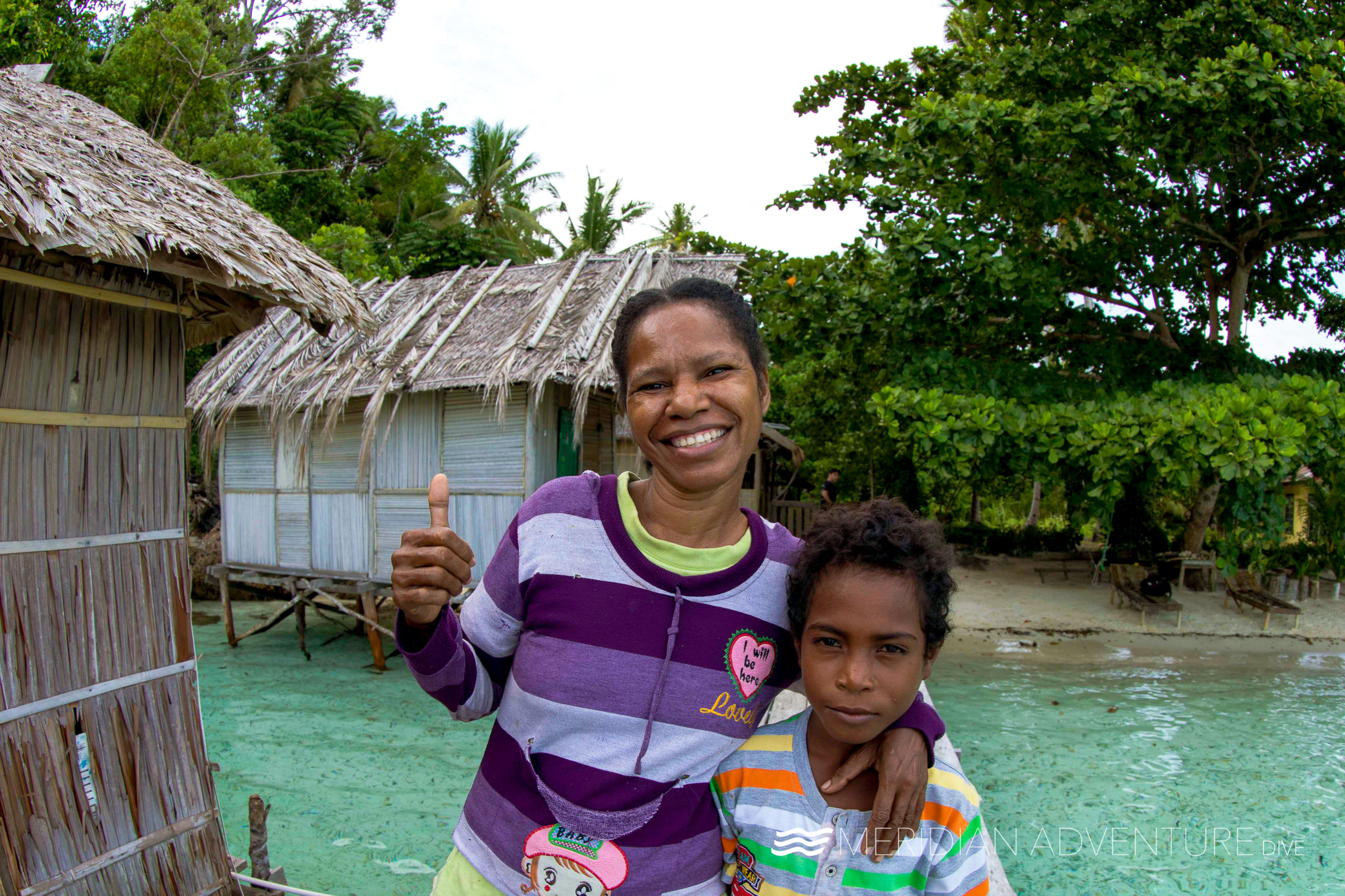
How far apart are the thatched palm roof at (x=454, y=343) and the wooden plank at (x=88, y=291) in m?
3.88

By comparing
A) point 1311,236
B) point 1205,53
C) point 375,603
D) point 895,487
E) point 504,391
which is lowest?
point 375,603

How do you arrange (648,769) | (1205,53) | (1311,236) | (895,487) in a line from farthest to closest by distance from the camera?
(895,487) < (1311,236) < (1205,53) < (648,769)

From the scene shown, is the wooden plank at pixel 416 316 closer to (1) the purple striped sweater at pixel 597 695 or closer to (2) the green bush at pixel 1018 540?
(1) the purple striped sweater at pixel 597 695

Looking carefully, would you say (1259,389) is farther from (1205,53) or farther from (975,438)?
(1205,53)

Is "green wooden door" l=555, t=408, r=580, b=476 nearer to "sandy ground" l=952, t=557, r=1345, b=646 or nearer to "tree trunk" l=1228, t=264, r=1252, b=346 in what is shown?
"sandy ground" l=952, t=557, r=1345, b=646

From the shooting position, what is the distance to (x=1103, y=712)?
8656 mm

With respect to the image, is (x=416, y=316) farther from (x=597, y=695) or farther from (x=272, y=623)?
(x=597, y=695)

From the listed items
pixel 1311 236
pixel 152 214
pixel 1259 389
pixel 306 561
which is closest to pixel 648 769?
pixel 152 214

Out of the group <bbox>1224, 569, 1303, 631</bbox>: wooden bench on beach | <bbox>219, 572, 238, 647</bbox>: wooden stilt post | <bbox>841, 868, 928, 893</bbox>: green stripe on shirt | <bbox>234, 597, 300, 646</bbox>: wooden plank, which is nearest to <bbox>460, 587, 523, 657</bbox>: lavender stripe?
<bbox>841, 868, 928, 893</bbox>: green stripe on shirt

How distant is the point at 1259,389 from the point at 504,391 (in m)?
6.96

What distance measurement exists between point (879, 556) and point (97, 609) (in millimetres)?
3212

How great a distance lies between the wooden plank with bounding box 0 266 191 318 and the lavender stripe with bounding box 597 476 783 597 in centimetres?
269

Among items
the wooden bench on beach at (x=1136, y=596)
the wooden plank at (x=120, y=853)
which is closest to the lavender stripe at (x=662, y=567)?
the wooden plank at (x=120, y=853)

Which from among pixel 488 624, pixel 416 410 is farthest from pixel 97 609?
pixel 416 410
